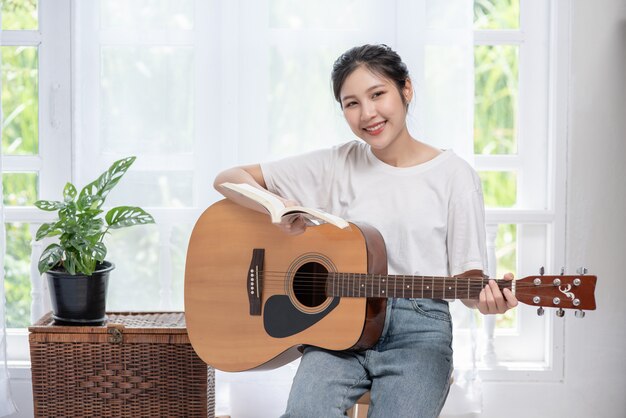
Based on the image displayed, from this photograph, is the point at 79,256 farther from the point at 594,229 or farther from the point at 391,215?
the point at 594,229

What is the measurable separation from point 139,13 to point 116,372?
43.6 inches

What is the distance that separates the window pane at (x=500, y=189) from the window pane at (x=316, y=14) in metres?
0.67

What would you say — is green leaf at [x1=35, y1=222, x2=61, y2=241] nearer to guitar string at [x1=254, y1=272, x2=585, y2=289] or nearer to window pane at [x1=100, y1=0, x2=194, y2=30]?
guitar string at [x1=254, y1=272, x2=585, y2=289]

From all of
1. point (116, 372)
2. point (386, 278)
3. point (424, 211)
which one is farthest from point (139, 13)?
point (386, 278)

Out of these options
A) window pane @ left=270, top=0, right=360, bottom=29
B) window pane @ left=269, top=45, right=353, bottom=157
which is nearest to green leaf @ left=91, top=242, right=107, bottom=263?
window pane @ left=269, top=45, right=353, bottom=157

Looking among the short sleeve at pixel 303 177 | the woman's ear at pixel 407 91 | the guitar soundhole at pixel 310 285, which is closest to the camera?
the guitar soundhole at pixel 310 285

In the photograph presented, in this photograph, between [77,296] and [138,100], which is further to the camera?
[138,100]

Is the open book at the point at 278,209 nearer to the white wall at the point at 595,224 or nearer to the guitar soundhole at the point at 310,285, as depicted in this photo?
the guitar soundhole at the point at 310,285

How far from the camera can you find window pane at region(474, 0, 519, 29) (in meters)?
2.75

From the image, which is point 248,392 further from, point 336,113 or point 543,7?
point 543,7

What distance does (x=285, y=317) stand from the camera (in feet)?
6.22

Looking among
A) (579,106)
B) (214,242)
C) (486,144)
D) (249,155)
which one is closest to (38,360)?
(214,242)

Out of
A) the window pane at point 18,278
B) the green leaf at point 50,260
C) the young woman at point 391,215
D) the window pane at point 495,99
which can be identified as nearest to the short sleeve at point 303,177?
the young woman at point 391,215

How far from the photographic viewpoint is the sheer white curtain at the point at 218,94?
256 cm
